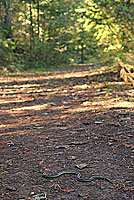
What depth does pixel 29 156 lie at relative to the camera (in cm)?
317

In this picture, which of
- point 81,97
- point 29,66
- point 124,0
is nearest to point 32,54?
point 29,66

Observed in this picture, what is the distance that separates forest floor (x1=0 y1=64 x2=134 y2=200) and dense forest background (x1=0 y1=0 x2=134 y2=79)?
8.89ft

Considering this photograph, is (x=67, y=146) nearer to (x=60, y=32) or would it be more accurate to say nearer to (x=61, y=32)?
(x=60, y=32)

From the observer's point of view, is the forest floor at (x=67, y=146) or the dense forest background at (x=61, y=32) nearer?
the forest floor at (x=67, y=146)

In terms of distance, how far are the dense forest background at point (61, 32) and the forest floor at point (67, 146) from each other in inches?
107

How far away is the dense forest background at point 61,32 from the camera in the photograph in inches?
342

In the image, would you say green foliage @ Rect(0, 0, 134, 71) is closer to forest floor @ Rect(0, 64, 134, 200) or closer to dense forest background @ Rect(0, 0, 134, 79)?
dense forest background @ Rect(0, 0, 134, 79)

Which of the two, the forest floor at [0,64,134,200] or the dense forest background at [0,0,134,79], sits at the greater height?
the dense forest background at [0,0,134,79]

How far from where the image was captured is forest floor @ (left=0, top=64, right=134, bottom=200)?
2.41m

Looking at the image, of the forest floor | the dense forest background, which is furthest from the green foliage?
the forest floor

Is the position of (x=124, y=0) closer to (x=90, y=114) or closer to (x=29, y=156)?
(x=90, y=114)

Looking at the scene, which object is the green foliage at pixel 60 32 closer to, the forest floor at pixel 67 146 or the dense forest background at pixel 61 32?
the dense forest background at pixel 61 32

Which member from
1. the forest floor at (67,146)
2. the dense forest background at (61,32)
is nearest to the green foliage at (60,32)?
the dense forest background at (61,32)

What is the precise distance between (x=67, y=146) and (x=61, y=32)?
1597cm
